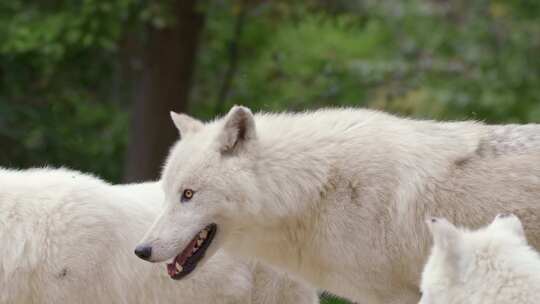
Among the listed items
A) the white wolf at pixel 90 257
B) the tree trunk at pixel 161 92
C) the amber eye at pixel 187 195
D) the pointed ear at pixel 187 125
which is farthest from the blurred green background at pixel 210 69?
the amber eye at pixel 187 195

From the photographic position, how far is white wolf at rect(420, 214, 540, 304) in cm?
432

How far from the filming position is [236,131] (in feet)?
19.9

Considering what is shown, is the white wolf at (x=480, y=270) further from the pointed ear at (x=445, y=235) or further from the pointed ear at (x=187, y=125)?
the pointed ear at (x=187, y=125)

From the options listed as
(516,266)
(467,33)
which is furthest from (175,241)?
(467,33)

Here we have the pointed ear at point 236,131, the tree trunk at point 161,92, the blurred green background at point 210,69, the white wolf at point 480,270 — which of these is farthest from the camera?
the tree trunk at point 161,92

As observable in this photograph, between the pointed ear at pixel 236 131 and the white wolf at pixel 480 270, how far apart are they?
1788 millimetres

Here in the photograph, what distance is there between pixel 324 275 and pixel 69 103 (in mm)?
11036

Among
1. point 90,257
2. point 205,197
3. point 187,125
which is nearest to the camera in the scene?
point 205,197

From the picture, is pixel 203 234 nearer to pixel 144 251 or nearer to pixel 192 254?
pixel 192 254

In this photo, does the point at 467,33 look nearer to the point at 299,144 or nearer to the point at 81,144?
the point at 81,144

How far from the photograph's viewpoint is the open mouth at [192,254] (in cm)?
606

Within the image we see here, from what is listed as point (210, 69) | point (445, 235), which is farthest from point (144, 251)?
point (210, 69)

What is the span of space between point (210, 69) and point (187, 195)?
11.8m

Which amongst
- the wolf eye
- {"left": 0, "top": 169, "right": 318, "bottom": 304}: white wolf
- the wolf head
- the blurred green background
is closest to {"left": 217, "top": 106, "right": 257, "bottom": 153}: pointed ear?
the wolf head
